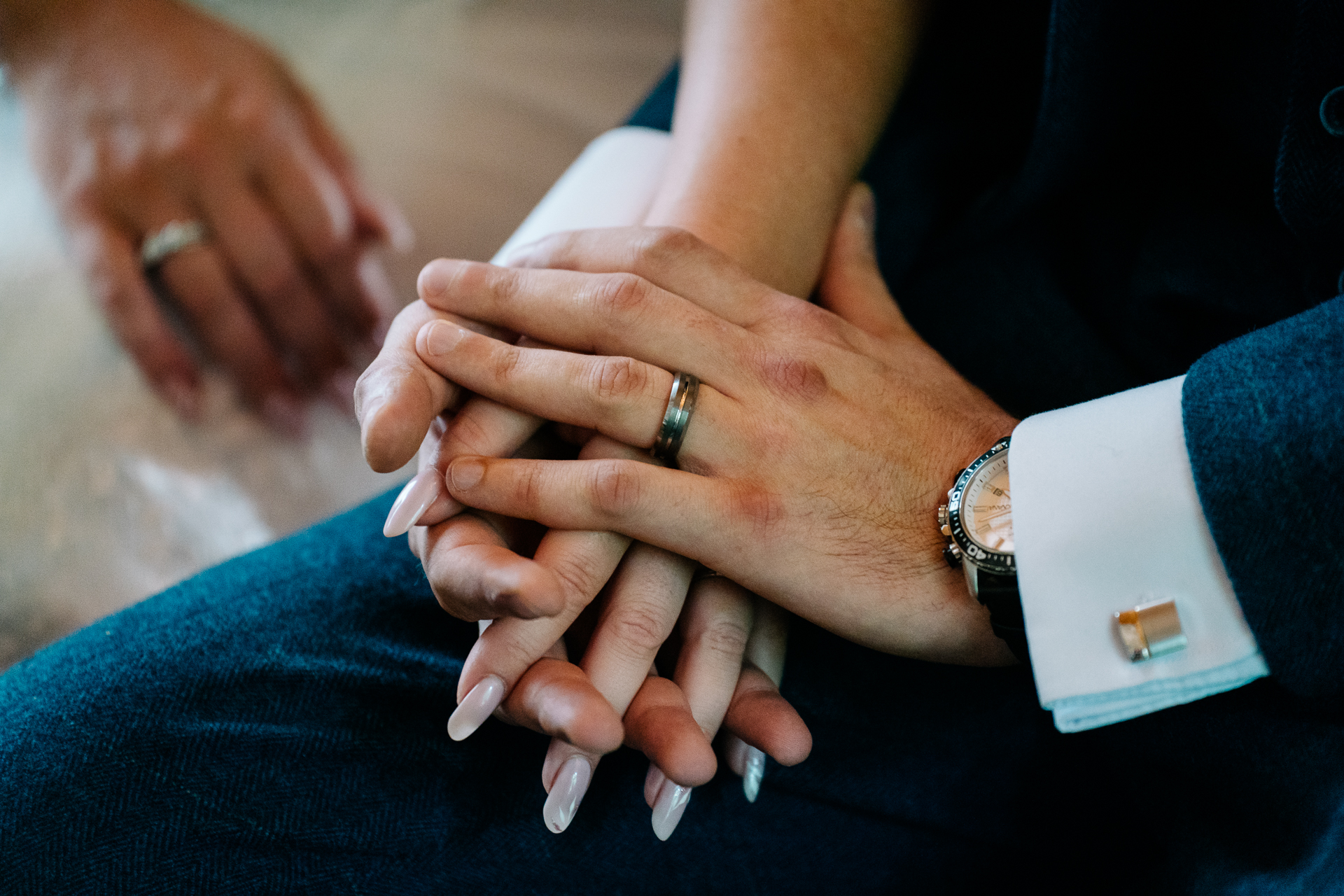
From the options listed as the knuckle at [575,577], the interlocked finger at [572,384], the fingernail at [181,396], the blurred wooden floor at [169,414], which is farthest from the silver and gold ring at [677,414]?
the fingernail at [181,396]

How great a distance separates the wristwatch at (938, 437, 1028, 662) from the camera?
605mm

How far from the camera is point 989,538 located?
620mm

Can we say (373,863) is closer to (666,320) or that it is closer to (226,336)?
(666,320)

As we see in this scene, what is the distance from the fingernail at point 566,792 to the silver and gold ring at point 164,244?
3.39 feet

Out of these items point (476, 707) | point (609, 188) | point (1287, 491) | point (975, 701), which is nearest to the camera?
point (1287, 491)

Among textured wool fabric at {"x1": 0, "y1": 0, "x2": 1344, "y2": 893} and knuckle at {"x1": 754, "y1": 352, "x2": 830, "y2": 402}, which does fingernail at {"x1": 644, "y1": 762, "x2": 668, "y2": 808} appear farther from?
knuckle at {"x1": 754, "y1": 352, "x2": 830, "y2": 402}

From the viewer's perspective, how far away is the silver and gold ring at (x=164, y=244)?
1.24 meters

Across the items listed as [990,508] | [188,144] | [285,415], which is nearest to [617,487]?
[990,508]

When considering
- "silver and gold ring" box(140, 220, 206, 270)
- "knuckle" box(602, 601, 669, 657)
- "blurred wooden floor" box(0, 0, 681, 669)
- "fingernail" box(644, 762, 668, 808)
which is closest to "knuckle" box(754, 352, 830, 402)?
"knuckle" box(602, 601, 669, 657)

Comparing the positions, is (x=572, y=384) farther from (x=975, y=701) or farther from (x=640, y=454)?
(x=975, y=701)

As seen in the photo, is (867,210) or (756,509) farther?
(867,210)

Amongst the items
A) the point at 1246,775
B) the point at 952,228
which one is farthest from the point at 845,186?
the point at 1246,775

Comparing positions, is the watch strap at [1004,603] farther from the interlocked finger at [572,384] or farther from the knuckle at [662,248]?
the knuckle at [662,248]

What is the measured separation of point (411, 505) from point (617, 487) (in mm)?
162
